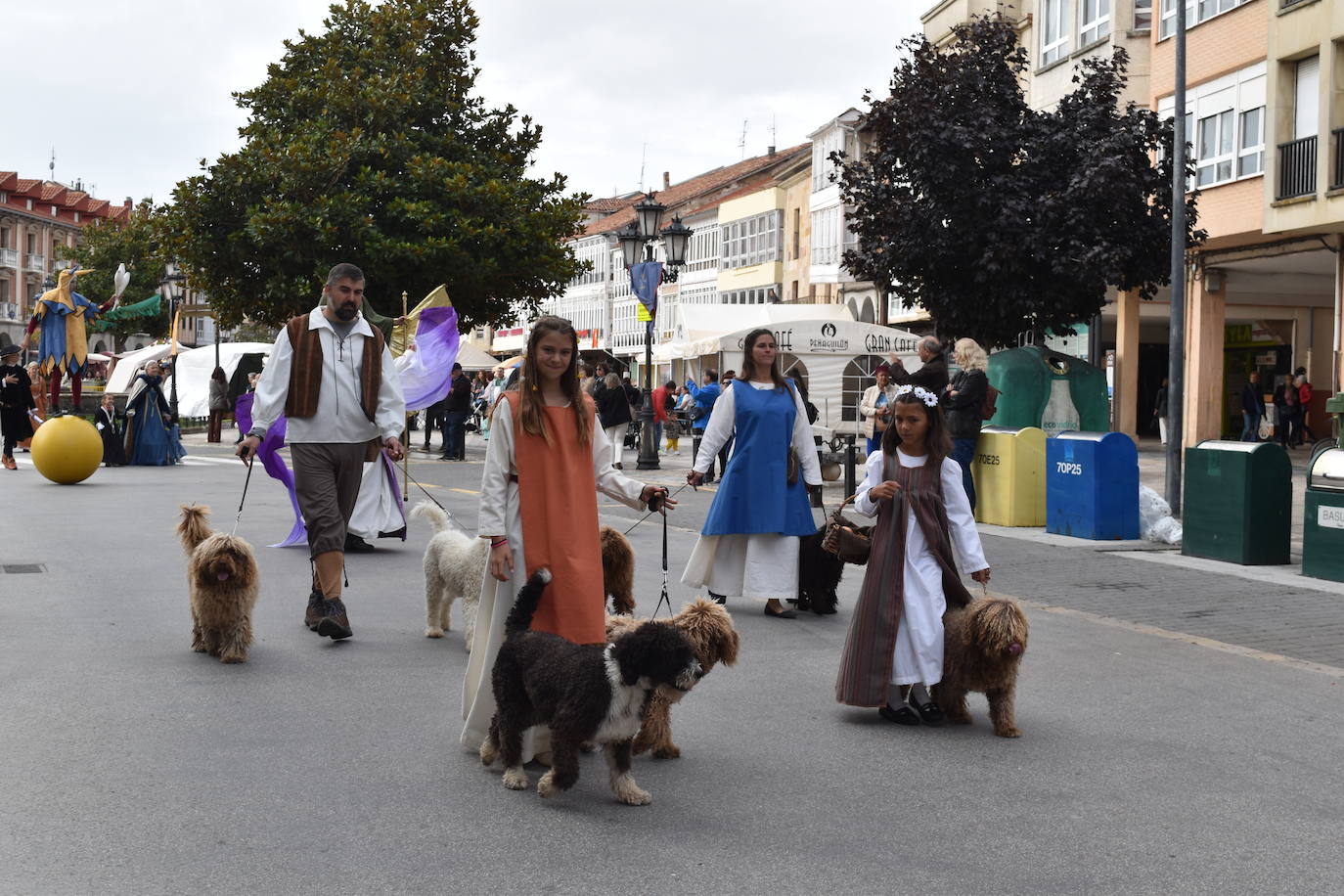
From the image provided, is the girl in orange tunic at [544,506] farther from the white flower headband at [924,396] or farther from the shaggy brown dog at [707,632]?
the white flower headband at [924,396]

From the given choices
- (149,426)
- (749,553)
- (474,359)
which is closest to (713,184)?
(474,359)

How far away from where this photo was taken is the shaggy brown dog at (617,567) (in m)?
7.99

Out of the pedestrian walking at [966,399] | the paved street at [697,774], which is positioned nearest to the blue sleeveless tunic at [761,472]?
the paved street at [697,774]

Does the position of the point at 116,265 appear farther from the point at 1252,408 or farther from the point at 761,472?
the point at 761,472

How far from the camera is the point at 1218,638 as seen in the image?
29.7 feet

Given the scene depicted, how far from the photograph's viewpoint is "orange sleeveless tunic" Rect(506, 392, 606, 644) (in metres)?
5.57

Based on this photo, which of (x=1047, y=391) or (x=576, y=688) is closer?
(x=576, y=688)

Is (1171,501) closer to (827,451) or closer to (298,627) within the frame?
(827,451)

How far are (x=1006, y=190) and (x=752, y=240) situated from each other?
44779mm

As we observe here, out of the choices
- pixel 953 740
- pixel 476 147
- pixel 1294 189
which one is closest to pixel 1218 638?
pixel 953 740

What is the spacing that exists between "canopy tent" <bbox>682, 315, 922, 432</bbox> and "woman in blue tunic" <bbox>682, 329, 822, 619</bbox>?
18.2 metres

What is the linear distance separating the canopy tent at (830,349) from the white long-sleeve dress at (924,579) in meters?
21.1

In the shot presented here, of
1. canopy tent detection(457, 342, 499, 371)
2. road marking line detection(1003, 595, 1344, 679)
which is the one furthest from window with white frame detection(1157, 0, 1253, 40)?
canopy tent detection(457, 342, 499, 371)

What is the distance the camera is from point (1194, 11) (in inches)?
1129
